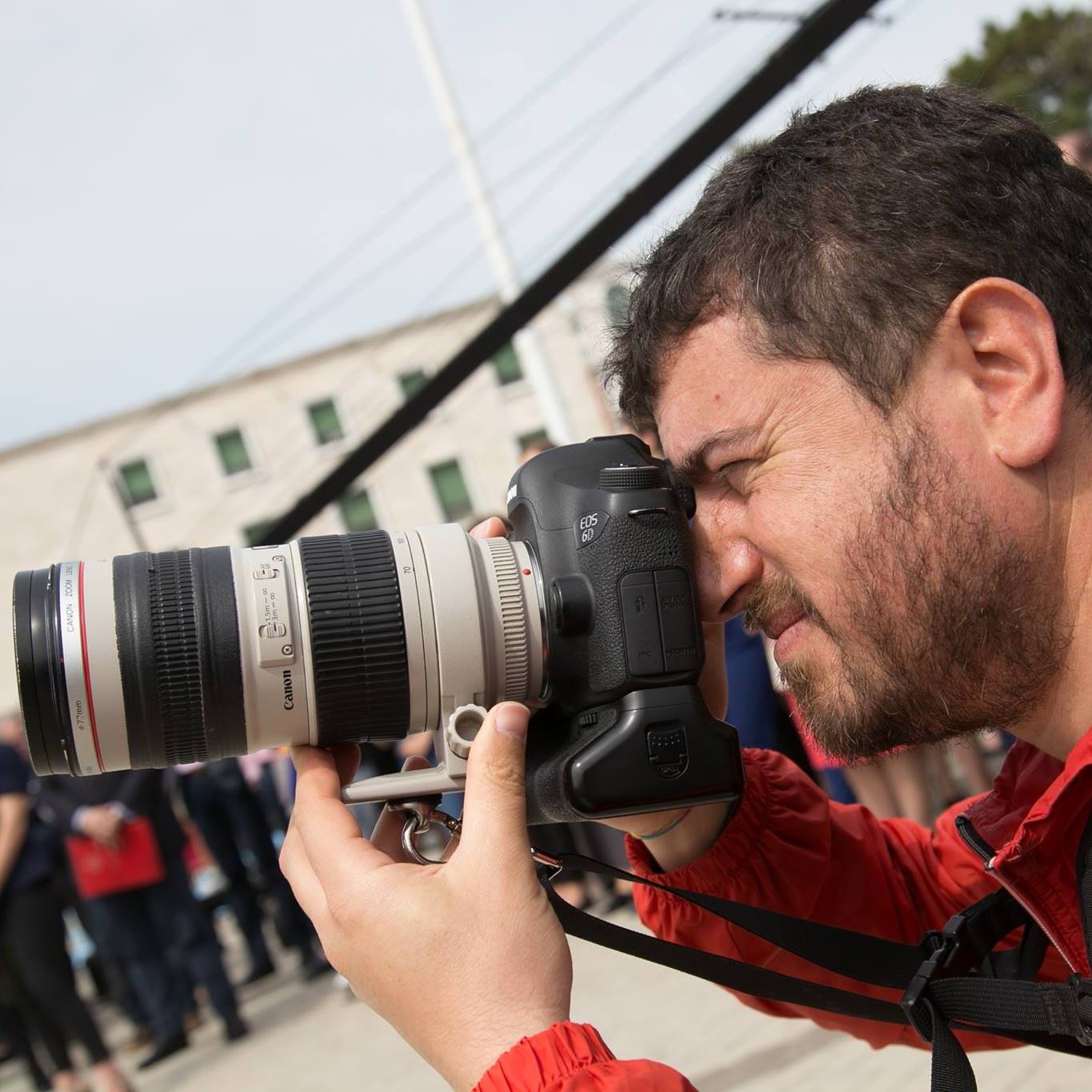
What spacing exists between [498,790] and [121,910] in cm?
444

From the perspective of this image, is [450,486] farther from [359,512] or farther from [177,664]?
[177,664]

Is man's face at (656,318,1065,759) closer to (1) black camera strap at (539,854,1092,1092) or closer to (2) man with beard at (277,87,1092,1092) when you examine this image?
(2) man with beard at (277,87,1092,1092)

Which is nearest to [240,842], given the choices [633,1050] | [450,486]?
[633,1050]

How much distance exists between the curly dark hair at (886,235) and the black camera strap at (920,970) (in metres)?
0.68

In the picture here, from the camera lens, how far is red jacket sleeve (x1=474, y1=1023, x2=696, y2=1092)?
1079 millimetres

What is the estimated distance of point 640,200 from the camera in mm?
4391

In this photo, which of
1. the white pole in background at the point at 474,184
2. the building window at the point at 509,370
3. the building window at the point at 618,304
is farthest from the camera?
the building window at the point at 509,370

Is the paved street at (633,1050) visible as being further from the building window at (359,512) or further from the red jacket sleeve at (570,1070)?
the building window at (359,512)

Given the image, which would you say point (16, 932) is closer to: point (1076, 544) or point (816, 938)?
point (816, 938)

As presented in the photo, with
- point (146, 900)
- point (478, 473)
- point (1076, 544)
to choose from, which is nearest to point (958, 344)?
point (1076, 544)

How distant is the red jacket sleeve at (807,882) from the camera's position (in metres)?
1.71

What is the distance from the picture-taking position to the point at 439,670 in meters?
1.59

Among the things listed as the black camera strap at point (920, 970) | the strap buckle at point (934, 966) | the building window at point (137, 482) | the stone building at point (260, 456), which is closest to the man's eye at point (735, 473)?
the black camera strap at point (920, 970)

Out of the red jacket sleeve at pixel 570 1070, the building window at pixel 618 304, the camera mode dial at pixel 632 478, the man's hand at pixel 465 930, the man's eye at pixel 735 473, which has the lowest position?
the red jacket sleeve at pixel 570 1070
